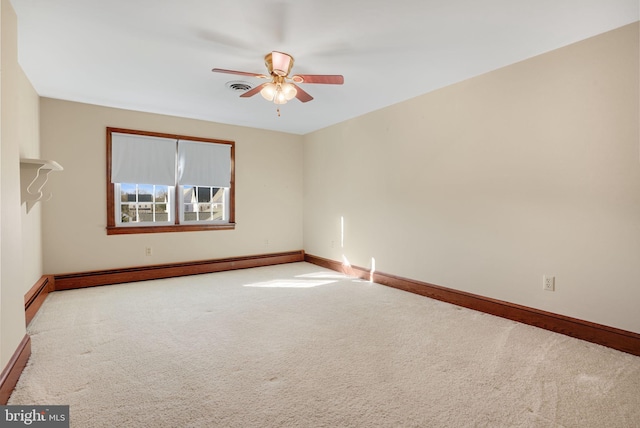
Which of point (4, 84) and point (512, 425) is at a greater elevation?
point (4, 84)

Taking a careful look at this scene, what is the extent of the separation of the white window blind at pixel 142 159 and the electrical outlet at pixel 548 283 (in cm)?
475

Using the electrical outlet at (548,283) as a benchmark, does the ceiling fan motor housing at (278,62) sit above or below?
above

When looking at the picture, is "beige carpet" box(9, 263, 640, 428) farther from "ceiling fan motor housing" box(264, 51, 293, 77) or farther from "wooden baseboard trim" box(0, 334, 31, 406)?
"ceiling fan motor housing" box(264, 51, 293, 77)

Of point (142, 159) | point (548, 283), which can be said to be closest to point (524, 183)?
point (548, 283)

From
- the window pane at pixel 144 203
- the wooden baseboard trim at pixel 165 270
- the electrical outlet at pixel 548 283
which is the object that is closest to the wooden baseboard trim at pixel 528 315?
the electrical outlet at pixel 548 283

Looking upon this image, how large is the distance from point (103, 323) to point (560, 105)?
445 cm

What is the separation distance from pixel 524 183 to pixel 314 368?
2466 mm

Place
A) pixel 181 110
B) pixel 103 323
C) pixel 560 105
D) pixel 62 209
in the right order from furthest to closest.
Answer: pixel 181 110 → pixel 62 209 → pixel 103 323 → pixel 560 105

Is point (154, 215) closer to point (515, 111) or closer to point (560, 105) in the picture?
point (515, 111)

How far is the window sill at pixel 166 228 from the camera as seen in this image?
4336 millimetres

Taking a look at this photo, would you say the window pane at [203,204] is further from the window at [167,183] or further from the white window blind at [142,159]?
the white window blind at [142,159]

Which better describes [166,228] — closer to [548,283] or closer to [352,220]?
[352,220]

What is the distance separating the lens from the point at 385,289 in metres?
4.08

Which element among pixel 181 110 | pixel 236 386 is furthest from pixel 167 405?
pixel 181 110
